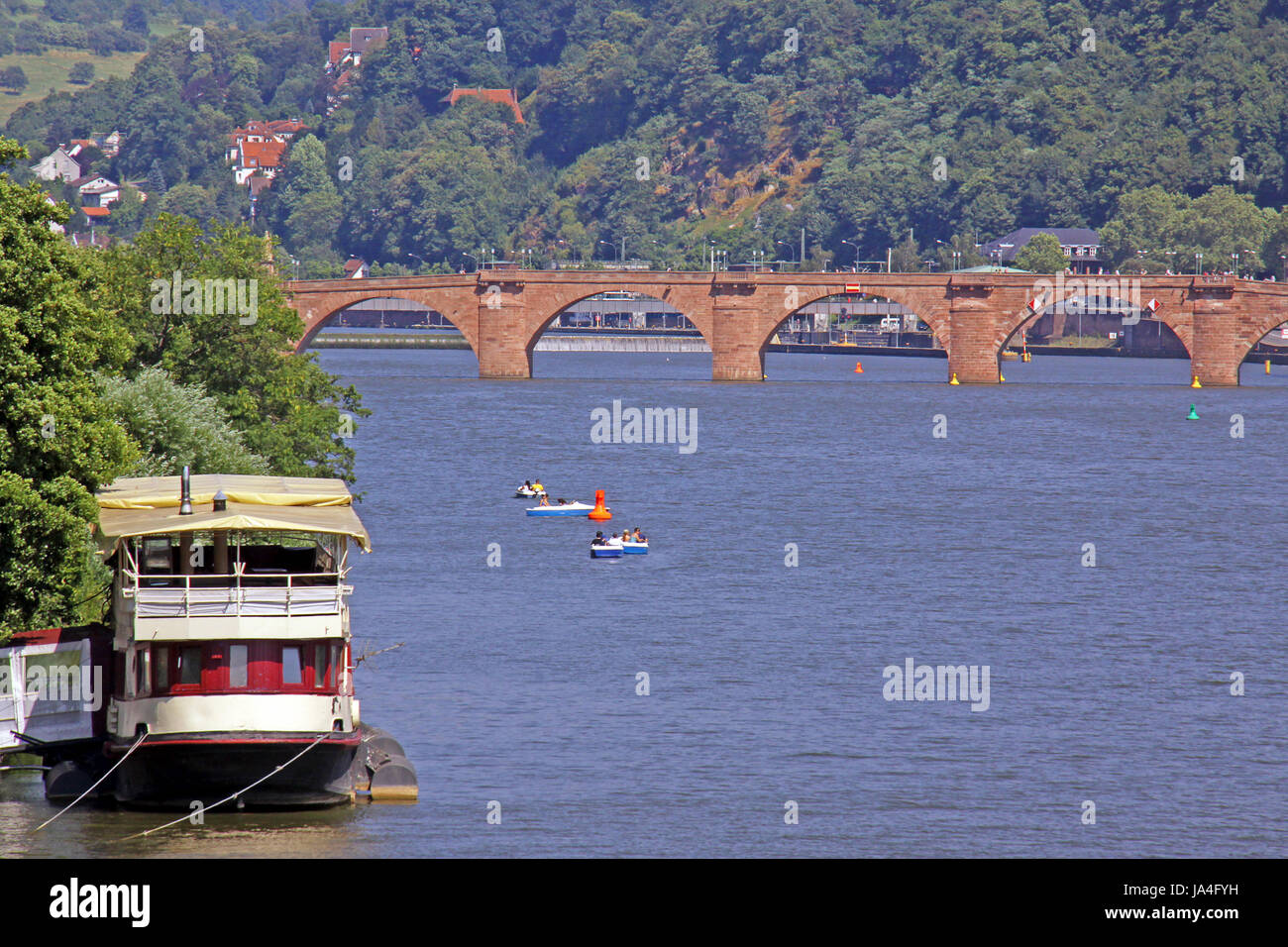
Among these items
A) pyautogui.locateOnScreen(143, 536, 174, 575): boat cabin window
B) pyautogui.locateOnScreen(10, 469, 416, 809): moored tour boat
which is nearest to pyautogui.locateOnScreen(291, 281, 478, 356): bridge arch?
pyautogui.locateOnScreen(143, 536, 174, 575): boat cabin window

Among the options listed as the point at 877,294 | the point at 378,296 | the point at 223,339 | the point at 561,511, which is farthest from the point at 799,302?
the point at 223,339

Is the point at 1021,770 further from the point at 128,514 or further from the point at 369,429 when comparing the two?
the point at 369,429

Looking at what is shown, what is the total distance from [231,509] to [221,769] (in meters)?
5.22

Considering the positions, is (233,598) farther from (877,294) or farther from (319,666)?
(877,294)

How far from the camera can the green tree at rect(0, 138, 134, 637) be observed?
42.9 m

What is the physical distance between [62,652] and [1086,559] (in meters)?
49.3

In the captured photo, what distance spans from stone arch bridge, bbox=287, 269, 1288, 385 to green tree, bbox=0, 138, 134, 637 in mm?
125440

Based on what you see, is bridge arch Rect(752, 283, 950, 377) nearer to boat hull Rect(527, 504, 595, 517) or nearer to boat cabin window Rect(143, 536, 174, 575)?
boat hull Rect(527, 504, 595, 517)

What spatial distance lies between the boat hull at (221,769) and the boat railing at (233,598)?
2.43 meters

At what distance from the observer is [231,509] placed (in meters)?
39.8

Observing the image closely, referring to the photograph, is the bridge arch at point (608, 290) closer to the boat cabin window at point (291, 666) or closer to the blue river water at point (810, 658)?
the blue river water at point (810, 658)

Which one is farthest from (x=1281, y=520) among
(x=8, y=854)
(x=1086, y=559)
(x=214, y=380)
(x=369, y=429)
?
(x=8, y=854)

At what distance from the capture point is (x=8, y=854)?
3572 centimetres
